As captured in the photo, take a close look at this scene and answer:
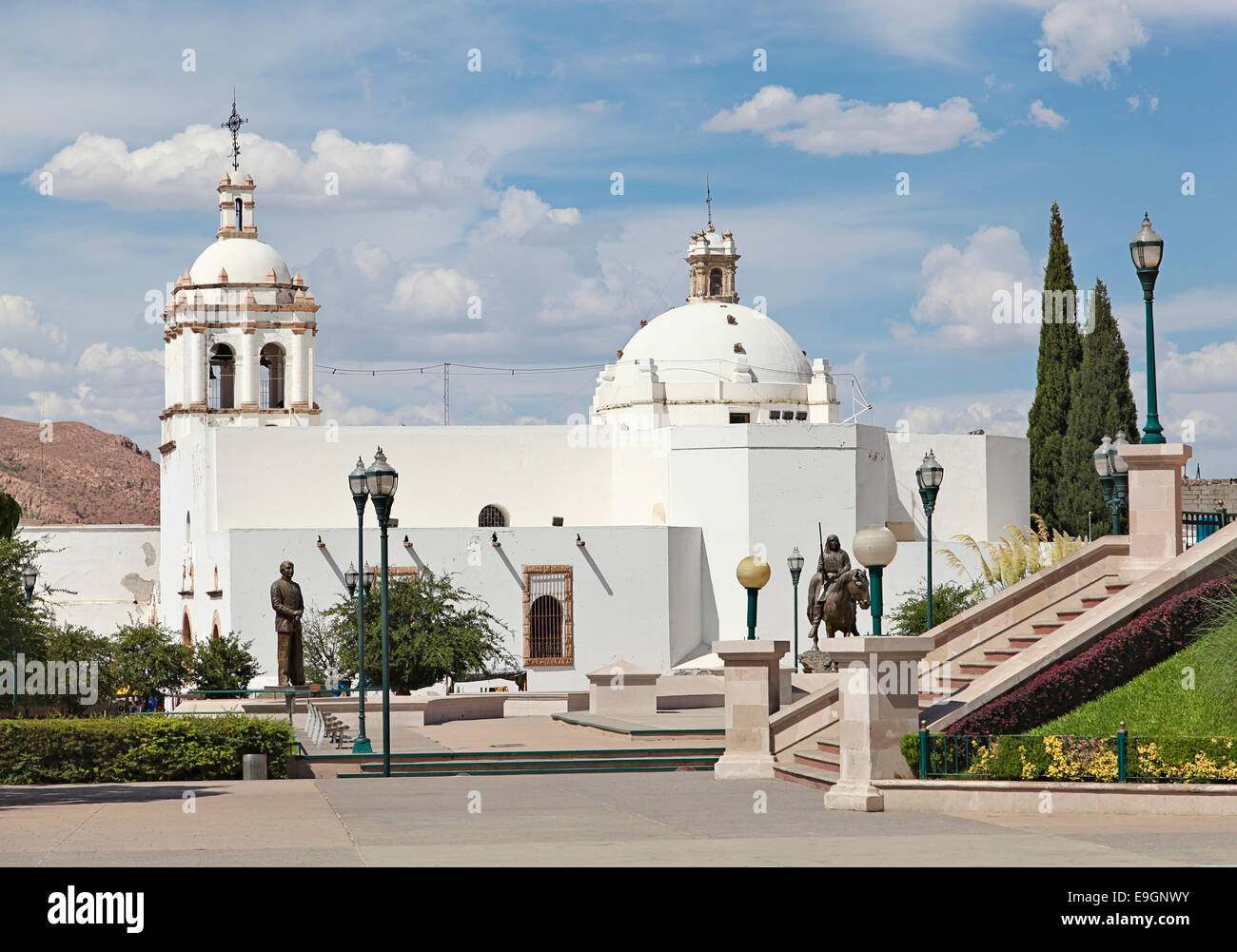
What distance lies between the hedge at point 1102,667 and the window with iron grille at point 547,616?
3252 cm

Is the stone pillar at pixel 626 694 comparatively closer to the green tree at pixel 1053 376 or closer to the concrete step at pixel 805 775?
the concrete step at pixel 805 775

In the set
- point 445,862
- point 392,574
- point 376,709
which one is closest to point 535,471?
point 392,574

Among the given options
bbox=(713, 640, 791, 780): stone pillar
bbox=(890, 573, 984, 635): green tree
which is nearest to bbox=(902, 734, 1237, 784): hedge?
bbox=(713, 640, 791, 780): stone pillar

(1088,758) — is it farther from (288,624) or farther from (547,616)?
(547,616)

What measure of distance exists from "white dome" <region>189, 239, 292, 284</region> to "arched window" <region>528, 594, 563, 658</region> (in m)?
15.2

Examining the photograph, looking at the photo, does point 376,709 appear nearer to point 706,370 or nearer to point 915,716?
point 915,716

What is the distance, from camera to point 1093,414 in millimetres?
59156

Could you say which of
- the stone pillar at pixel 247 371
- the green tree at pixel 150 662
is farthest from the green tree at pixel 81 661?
the stone pillar at pixel 247 371

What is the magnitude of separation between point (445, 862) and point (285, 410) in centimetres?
4633

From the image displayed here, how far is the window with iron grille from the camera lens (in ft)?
162

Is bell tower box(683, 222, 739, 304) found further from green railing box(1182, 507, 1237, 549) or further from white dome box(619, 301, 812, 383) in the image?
green railing box(1182, 507, 1237, 549)

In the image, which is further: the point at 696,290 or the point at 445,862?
the point at 696,290

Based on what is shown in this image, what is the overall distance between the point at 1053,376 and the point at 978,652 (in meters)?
41.6
